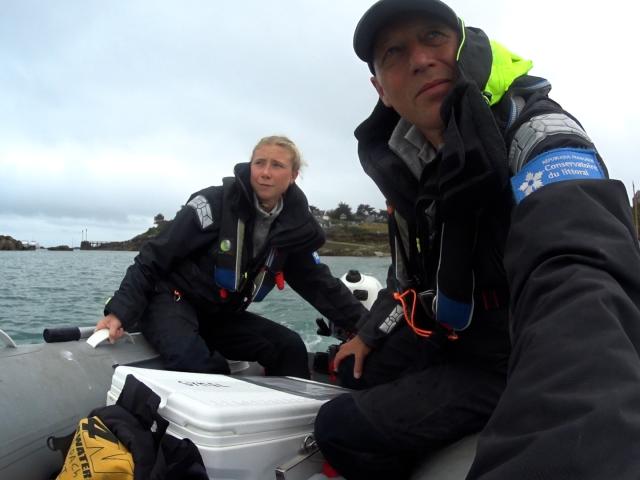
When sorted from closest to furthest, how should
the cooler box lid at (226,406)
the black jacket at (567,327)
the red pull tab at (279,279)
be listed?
1. the black jacket at (567,327)
2. the cooler box lid at (226,406)
3. the red pull tab at (279,279)

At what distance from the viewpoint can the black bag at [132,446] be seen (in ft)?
4.32

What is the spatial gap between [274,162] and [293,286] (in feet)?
3.21

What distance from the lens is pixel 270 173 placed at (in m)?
2.95

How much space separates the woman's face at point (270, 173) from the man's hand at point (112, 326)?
1110mm

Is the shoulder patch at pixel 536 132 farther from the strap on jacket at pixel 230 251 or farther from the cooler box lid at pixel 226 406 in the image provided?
the strap on jacket at pixel 230 251

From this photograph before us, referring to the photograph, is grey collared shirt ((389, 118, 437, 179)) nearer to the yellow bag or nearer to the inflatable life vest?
the yellow bag

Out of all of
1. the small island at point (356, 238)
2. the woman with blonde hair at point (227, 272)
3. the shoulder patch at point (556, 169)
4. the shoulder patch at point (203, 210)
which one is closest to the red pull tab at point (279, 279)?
the woman with blonde hair at point (227, 272)

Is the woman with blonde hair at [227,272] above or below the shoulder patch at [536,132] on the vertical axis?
below

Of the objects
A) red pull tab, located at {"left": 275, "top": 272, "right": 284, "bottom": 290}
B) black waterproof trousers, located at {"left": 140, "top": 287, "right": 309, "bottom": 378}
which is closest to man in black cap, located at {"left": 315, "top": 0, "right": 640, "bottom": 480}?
black waterproof trousers, located at {"left": 140, "top": 287, "right": 309, "bottom": 378}

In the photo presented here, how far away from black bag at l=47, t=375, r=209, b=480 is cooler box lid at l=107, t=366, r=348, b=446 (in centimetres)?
5

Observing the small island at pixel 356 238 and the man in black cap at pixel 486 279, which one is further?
the small island at pixel 356 238

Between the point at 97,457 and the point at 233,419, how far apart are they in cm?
40

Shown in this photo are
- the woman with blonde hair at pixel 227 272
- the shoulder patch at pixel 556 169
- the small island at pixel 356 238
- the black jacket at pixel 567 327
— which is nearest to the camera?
the black jacket at pixel 567 327

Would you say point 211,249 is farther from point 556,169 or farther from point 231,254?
point 556,169
